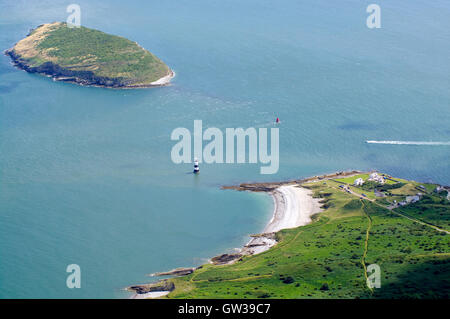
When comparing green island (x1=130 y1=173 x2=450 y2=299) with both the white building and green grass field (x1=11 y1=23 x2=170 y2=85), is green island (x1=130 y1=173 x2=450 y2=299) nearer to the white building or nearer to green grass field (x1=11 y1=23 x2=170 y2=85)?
the white building

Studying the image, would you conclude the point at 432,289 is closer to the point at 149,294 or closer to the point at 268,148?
the point at 149,294

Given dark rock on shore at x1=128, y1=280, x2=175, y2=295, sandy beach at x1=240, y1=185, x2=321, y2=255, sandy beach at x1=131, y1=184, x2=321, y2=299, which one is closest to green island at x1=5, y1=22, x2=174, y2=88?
sandy beach at x1=240, y1=185, x2=321, y2=255

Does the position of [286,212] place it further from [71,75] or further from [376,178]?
[71,75]

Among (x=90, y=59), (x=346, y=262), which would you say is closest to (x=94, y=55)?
(x=90, y=59)

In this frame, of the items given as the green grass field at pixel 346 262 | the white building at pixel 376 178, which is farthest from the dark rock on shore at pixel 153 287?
the white building at pixel 376 178

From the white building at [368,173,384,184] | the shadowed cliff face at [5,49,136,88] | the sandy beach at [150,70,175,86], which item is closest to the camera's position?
the white building at [368,173,384,184]

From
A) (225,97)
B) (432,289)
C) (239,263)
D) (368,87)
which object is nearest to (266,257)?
(239,263)
